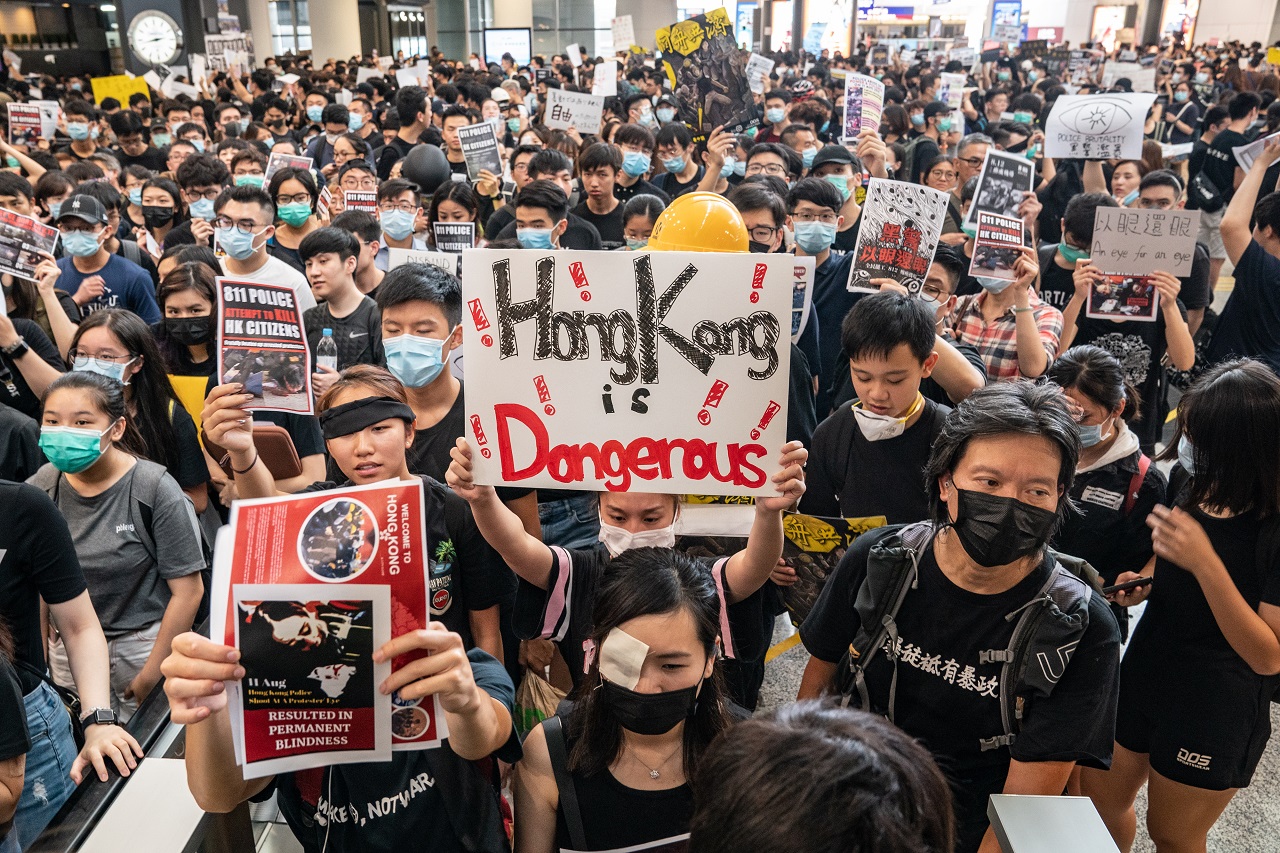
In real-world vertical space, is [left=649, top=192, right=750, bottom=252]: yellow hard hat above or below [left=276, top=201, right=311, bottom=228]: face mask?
above

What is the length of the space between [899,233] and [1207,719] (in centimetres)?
225

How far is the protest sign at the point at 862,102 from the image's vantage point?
317 inches

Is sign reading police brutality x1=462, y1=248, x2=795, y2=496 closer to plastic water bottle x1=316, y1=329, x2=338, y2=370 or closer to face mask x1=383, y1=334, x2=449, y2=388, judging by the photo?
face mask x1=383, y1=334, x2=449, y2=388

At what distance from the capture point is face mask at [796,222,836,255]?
4.68 meters

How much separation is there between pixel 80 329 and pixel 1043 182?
7.40 metres

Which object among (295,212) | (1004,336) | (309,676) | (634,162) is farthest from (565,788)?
(634,162)

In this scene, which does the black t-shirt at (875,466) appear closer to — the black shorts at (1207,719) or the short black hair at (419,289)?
the black shorts at (1207,719)

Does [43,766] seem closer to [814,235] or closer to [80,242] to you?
[814,235]

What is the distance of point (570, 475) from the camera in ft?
8.29

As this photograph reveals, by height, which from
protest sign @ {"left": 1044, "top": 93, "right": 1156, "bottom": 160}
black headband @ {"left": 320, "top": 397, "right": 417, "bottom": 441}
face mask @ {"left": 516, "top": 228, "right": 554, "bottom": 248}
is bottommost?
black headband @ {"left": 320, "top": 397, "right": 417, "bottom": 441}

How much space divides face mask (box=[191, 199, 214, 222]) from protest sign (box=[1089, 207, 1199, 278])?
5520 millimetres

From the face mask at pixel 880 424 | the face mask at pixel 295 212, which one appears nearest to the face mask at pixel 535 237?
the face mask at pixel 295 212

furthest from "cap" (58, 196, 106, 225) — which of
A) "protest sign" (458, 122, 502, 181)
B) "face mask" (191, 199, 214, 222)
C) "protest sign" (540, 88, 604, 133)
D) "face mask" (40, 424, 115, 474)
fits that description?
"protest sign" (540, 88, 604, 133)

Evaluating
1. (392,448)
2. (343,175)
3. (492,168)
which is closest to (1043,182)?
(492,168)
